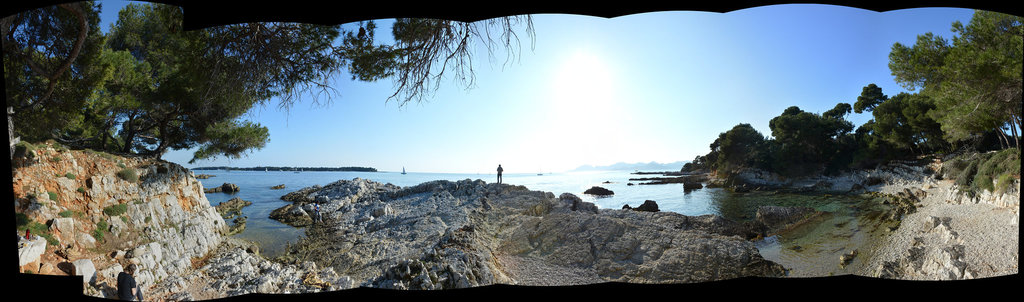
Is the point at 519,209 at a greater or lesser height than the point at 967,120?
lesser

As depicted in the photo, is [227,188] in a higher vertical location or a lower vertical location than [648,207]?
higher

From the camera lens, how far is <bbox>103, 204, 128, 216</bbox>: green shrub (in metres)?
3.06

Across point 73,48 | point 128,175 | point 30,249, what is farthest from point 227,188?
point 30,249

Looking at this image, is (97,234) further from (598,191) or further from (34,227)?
(598,191)

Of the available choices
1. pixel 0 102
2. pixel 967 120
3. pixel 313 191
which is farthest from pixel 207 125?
pixel 967 120

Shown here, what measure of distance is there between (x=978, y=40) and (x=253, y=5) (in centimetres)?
591

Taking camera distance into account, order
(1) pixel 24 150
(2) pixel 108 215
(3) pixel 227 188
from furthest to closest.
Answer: (3) pixel 227 188
(2) pixel 108 215
(1) pixel 24 150

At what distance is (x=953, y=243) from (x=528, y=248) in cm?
464

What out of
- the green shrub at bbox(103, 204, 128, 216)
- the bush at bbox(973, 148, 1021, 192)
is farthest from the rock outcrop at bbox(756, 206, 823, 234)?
the green shrub at bbox(103, 204, 128, 216)

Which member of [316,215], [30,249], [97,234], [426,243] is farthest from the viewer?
[316,215]

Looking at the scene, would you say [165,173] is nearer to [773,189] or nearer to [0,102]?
[0,102]

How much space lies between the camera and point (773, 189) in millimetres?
8242

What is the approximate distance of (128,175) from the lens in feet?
11.6

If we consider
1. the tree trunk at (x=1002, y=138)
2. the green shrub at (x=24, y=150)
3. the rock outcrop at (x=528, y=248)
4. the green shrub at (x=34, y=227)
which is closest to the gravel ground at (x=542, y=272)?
the rock outcrop at (x=528, y=248)
